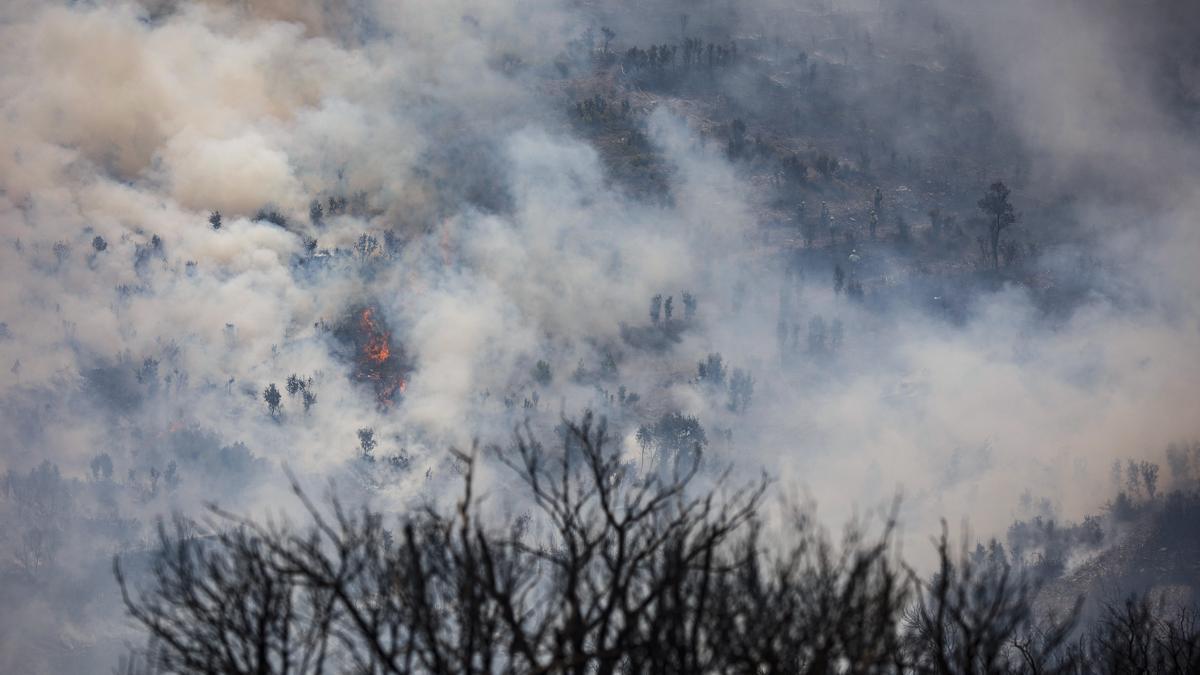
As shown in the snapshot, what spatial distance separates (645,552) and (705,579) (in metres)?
1.65

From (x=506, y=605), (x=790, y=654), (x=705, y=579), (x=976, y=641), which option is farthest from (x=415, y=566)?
(x=976, y=641)

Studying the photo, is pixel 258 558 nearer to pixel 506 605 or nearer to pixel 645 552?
pixel 506 605

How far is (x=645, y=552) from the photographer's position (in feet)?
70.8

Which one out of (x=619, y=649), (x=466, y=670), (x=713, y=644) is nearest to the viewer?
(x=619, y=649)

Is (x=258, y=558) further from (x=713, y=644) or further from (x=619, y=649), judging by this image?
(x=713, y=644)

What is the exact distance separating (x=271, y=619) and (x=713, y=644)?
9.06m

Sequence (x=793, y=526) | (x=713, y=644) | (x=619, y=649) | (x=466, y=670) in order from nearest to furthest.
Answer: (x=619, y=649) < (x=466, y=670) < (x=713, y=644) < (x=793, y=526)

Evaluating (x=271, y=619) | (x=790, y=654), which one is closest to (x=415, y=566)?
(x=271, y=619)

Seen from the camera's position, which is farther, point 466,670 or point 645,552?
point 645,552

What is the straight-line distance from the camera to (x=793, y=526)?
24797 mm

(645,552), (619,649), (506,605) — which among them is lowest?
(619,649)

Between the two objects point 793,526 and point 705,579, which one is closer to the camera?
point 705,579

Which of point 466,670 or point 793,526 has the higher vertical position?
point 793,526

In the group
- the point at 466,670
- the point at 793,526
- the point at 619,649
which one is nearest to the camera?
the point at 619,649
